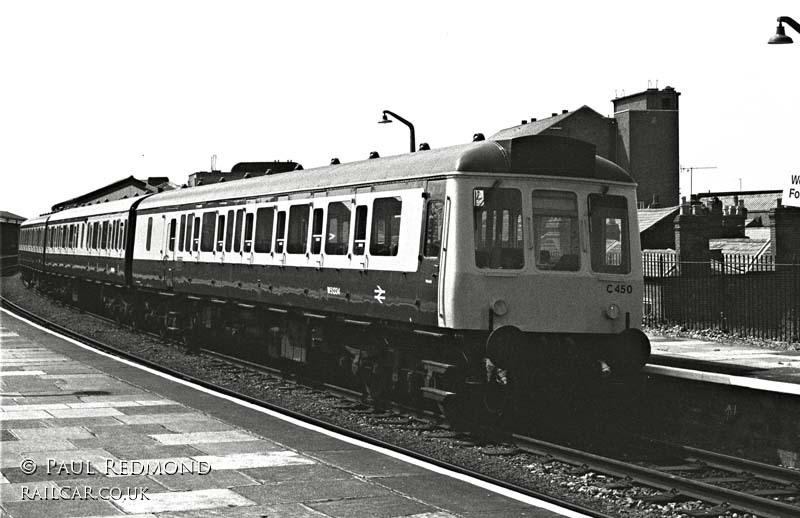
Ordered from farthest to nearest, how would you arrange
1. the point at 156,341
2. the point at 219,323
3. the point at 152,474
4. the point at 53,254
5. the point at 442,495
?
the point at 53,254 → the point at 156,341 → the point at 219,323 → the point at 152,474 → the point at 442,495

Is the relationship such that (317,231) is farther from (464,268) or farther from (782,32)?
(782,32)

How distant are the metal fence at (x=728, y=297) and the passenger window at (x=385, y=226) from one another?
31.5 feet

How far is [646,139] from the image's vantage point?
2613 inches

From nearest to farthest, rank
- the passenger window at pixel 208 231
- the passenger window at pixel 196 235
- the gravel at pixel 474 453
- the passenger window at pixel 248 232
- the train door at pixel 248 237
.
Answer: the gravel at pixel 474 453, the train door at pixel 248 237, the passenger window at pixel 248 232, the passenger window at pixel 208 231, the passenger window at pixel 196 235

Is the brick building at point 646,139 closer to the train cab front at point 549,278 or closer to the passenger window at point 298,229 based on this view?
the passenger window at point 298,229

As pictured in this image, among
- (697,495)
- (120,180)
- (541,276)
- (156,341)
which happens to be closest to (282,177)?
(541,276)

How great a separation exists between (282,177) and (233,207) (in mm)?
1942

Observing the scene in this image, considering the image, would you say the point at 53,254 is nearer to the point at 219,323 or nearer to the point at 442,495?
the point at 219,323

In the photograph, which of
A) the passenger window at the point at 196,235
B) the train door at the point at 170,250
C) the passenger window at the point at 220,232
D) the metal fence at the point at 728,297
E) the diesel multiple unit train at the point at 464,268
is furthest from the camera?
the train door at the point at 170,250

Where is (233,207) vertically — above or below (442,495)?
above

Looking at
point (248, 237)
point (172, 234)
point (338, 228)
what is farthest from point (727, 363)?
point (172, 234)

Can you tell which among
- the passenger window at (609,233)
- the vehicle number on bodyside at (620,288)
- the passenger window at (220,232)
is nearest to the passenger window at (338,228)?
the passenger window at (609,233)

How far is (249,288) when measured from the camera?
18453 millimetres

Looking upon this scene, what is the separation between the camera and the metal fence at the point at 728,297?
66.2ft
